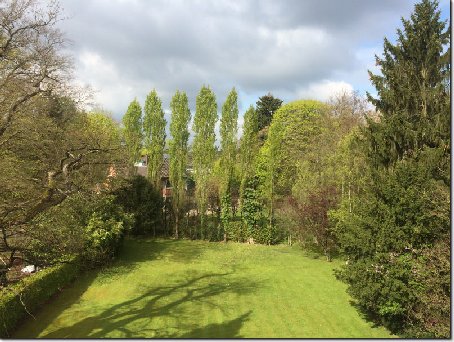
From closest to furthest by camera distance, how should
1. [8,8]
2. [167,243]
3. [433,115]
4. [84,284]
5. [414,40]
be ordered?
[8,8]
[433,115]
[414,40]
[84,284]
[167,243]

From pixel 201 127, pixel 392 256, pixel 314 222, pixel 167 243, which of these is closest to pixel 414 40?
pixel 392 256

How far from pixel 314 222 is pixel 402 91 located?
10.5 m

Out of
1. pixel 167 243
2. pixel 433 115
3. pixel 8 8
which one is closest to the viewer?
pixel 8 8

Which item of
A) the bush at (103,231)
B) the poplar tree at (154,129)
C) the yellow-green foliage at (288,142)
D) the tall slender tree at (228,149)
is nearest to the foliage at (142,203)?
the poplar tree at (154,129)

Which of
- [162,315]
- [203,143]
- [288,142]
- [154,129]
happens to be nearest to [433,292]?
[162,315]

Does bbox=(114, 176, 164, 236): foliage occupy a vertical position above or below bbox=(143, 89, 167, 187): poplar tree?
below

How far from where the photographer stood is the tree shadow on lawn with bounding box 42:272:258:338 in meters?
11.8

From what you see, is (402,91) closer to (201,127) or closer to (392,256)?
(392,256)

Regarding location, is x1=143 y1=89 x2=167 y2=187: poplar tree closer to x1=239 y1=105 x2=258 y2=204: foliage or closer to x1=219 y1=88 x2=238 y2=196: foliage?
x1=219 y1=88 x2=238 y2=196: foliage

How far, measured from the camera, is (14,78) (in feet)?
42.9

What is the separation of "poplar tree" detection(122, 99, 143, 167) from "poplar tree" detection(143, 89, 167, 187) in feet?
2.86

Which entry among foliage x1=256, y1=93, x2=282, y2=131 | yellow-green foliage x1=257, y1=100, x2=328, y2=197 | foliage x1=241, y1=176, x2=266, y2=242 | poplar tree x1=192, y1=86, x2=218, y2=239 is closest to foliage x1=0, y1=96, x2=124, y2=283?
poplar tree x1=192, y1=86, x2=218, y2=239

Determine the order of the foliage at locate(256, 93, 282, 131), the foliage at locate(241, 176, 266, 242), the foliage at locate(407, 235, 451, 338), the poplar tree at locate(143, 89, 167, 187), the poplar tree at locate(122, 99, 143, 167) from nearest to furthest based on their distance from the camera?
A: 1. the foliage at locate(407, 235, 451, 338)
2. the foliage at locate(241, 176, 266, 242)
3. the poplar tree at locate(143, 89, 167, 187)
4. the poplar tree at locate(122, 99, 143, 167)
5. the foliage at locate(256, 93, 282, 131)

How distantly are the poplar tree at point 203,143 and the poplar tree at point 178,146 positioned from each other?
90 centimetres
